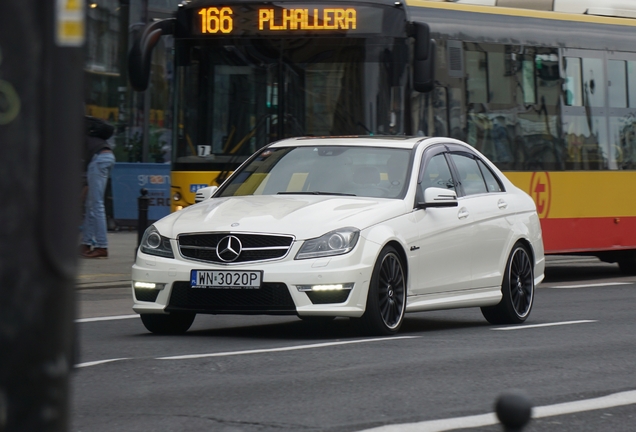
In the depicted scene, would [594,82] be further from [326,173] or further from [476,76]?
[326,173]

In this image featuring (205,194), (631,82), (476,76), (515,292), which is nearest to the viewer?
(205,194)

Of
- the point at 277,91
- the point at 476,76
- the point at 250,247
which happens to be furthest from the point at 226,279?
the point at 476,76

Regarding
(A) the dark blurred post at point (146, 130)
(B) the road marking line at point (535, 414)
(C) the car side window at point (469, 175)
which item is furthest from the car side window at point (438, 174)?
(A) the dark blurred post at point (146, 130)

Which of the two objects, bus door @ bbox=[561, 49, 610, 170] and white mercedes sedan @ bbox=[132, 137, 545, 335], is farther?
bus door @ bbox=[561, 49, 610, 170]

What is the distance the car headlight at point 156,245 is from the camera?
31.2ft

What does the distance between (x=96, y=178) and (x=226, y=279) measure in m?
9.42

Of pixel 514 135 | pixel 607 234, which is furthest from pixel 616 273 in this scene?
pixel 514 135

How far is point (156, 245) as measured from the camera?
960cm

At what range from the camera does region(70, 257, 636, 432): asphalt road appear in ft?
19.4

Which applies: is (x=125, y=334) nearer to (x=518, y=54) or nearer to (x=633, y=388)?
(x=633, y=388)

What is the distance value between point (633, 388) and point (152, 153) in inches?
853

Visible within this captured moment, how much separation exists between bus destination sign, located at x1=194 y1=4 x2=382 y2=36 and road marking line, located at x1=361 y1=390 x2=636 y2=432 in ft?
27.5

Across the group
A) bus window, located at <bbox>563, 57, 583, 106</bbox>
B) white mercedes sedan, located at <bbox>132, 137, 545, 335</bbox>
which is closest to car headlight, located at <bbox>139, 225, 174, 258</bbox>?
white mercedes sedan, located at <bbox>132, 137, 545, 335</bbox>

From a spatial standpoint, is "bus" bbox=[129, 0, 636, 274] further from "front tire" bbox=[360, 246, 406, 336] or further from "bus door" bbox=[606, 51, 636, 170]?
"front tire" bbox=[360, 246, 406, 336]
